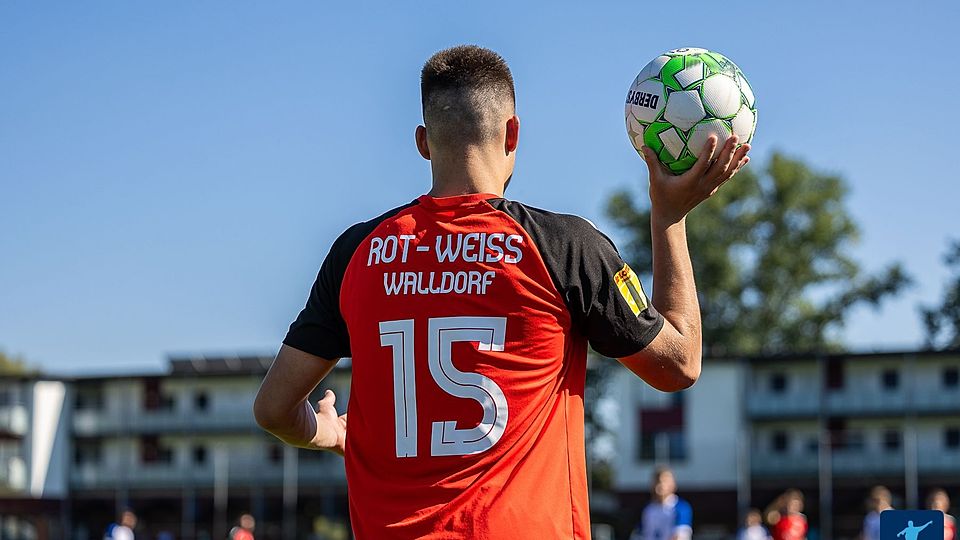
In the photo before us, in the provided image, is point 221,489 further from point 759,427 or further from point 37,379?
point 759,427

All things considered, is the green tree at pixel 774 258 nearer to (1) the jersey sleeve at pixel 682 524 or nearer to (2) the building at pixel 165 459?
(2) the building at pixel 165 459

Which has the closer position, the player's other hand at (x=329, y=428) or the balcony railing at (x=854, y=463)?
the player's other hand at (x=329, y=428)

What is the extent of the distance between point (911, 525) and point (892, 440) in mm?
55343

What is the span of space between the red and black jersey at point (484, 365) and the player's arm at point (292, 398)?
0.63ft

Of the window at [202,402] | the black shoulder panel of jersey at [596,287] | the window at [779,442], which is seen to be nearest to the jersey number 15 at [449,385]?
the black shoulder panel of jersey at [596,287]

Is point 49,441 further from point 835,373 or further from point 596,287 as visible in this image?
point 596,287

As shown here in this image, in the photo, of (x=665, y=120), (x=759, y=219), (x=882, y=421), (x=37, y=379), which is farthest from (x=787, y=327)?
(x=665, y=120)

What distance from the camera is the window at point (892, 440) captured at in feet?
185

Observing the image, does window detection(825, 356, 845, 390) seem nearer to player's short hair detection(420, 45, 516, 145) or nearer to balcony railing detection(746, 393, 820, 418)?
balcony railing detection(746, 393, 820, 418)

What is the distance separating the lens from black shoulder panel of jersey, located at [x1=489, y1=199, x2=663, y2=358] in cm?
262

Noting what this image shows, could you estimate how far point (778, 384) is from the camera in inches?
2285

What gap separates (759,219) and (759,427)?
12.3 metres

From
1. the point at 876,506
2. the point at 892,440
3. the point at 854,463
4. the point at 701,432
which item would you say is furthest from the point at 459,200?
the point at 892,440

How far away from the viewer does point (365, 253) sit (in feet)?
9.14
